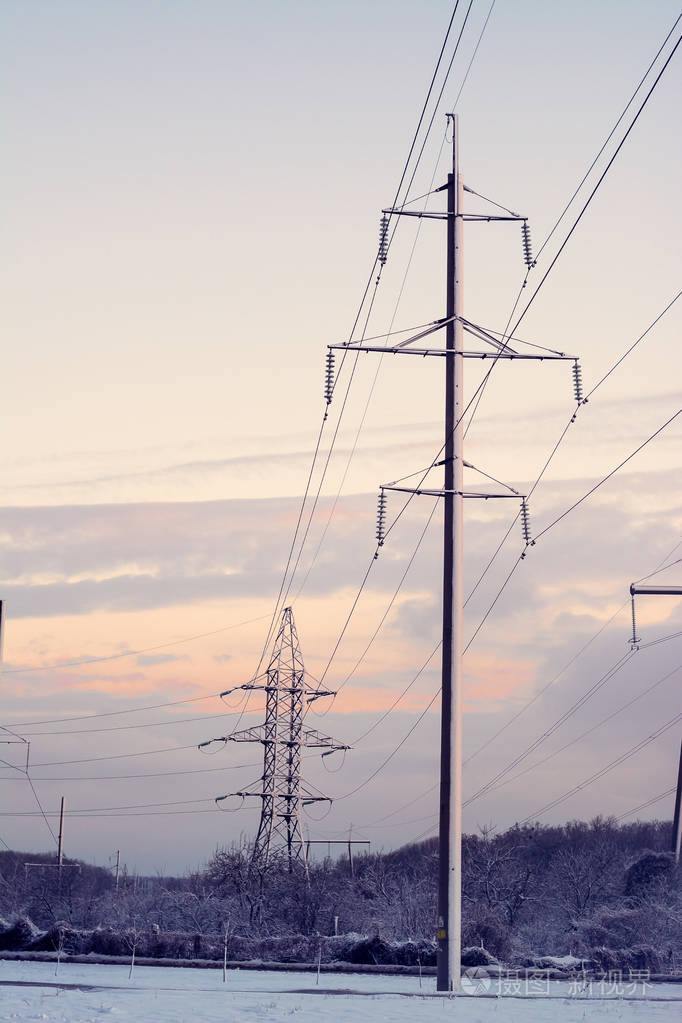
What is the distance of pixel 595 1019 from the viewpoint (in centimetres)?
2220

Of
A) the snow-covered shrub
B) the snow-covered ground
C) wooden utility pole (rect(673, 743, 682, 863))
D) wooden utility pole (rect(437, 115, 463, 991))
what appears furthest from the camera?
wooden utility pole (rect(673, 743, 682, 863))

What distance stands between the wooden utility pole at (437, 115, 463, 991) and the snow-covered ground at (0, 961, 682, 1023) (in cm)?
153

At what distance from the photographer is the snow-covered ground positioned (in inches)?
830

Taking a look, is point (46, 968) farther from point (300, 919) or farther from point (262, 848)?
point (262, 848)

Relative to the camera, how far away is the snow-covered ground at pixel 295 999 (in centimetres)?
2109

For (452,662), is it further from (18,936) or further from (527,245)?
(18,936)

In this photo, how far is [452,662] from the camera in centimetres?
2541

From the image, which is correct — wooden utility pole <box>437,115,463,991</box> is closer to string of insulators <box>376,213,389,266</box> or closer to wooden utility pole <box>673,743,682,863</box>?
string of insulators <box>376,213,389,266</box>

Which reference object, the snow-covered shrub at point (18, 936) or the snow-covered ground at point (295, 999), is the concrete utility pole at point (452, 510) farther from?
the snow-covered shrub at point (18, 936)

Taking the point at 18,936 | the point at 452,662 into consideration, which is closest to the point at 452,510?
the point at 452,662

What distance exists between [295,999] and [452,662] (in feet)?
28.1

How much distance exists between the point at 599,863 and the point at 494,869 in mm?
13671

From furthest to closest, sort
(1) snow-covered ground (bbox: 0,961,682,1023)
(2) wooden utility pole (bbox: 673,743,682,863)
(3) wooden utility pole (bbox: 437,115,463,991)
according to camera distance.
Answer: (2) wooden utility pole (bbox: 673,743,682,863), (3) wooden utility pole (bbox: 437,115,463,991), (1) snow-covered ground (bbox: 0,961,682,1023)

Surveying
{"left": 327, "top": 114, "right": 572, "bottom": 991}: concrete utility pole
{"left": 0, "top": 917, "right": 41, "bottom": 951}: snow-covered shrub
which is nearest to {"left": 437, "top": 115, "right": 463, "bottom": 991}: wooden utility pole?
{"left": 327, "top": 114, "right": 572, "bottom": 991}: concrete utility pole
